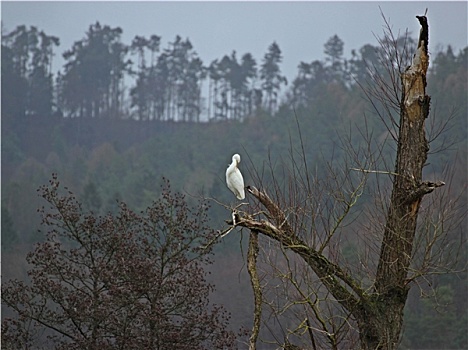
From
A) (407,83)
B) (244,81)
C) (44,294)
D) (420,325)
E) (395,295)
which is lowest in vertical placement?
(420,325)

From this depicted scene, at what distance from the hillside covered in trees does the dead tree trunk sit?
29392 mm

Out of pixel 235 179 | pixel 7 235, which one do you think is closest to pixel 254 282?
pixel 235 179

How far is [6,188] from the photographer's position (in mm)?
42531

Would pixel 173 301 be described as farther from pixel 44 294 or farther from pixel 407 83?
pixel 407 83

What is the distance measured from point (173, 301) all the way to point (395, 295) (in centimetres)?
455

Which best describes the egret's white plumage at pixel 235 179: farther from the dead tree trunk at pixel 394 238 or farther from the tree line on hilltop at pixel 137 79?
the tree line on hilltop at pixel 137 79

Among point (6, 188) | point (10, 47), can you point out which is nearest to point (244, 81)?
point (10, 47)

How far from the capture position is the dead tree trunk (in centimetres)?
742

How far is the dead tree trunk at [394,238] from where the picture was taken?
742cm

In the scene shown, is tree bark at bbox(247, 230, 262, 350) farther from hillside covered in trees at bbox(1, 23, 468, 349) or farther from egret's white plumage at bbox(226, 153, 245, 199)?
hillside covered in trees at bbox(1, 23, 468, 349)

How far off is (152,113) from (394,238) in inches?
2264

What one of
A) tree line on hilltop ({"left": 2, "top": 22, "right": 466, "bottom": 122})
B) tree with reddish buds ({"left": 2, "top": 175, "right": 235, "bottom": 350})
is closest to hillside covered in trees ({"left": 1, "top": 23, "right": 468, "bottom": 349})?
tree line on hilltop ({"left": 2, "top": 22, "right": 466, "bottom": 122})

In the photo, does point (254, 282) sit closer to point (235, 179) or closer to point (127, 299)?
point (235, 179)

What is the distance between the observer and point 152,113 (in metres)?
64.6
